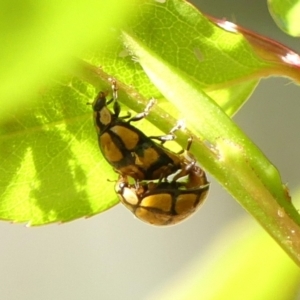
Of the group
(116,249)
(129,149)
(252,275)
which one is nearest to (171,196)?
(129,149)

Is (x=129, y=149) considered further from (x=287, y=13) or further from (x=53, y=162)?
(x=287, y=13)

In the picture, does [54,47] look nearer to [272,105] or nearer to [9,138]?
[9,138]

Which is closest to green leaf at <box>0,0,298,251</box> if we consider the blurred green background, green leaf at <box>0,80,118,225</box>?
green leaf at <box>0,80,118,225</box>

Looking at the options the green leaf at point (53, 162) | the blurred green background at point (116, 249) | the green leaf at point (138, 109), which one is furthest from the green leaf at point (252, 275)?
the blurred green background at point (116, 249)

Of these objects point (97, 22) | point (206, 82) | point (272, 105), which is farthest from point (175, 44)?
point (272, 105)

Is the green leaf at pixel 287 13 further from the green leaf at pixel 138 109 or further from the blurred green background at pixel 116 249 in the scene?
the blurred green background at pixel 116 249

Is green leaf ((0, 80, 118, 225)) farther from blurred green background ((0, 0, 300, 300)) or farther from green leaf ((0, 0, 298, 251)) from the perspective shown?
blurred green background ((0, 0, 300, 300))

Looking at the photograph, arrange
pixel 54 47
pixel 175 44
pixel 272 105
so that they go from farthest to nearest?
pixel 272 105 → pixel 175 44 → pixel 54 47

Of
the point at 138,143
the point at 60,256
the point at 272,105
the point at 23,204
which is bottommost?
the point at 60,256
